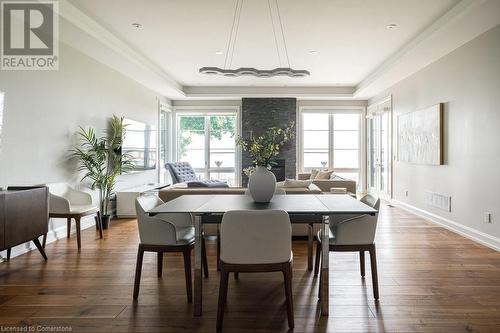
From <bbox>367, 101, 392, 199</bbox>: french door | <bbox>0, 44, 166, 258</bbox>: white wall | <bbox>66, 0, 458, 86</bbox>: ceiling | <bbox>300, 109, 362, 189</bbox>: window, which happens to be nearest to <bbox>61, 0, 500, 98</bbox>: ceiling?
<bbox>66, 0, 458, 86</bbox>: ceiling

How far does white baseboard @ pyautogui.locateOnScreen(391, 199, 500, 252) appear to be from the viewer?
13.3 ft

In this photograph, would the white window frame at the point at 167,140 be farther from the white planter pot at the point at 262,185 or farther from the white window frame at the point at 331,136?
the white planter pot at the point at 262,185

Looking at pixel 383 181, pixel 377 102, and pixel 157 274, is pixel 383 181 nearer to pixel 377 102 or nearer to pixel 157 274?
pixel 377 102

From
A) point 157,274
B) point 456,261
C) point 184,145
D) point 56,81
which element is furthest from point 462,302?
point 184,145

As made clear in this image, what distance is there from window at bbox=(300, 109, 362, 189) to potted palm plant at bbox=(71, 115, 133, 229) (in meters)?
5.55

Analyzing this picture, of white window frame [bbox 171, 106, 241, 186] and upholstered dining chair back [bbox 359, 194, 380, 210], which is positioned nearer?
upholstered dining chair back [bbox 359, 194, 380, 210]

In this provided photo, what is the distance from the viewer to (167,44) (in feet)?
17.8

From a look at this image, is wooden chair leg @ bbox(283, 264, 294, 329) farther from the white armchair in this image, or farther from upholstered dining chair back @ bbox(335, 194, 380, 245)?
the white armchair

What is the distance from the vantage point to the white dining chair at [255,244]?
6.79ft

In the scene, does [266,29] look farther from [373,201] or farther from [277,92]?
[277,92]

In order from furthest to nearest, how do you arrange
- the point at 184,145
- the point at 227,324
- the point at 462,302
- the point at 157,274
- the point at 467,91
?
the point at 184,145 < the point at 467,91 < the point at 157,274 < the point at 462,302 < the point at 227,324

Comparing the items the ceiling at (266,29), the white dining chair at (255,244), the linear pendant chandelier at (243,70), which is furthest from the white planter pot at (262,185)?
the ceiling at (266,29)

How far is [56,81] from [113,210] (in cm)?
246

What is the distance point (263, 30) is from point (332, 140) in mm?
5630
